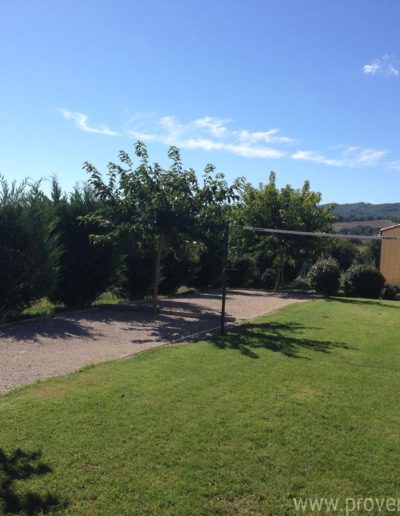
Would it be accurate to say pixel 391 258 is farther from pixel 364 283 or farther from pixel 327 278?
pixel 327 278

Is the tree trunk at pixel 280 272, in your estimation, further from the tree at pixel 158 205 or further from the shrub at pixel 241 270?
the tree at pixel 158 205

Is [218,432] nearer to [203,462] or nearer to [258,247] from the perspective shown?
[203,462]

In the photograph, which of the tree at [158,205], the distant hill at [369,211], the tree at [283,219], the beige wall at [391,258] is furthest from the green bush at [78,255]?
the distant hill at [369,211]

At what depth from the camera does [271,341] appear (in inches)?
345

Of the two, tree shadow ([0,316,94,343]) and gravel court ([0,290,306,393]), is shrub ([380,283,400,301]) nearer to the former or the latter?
gravel court ([0,290,306,393])

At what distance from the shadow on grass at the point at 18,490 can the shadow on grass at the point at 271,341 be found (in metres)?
4.27

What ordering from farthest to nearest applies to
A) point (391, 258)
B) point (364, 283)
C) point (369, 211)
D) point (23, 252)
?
1. point (369, 211)
2. point (391, 258)
3. point (364, 283)
4. point (23, 252)

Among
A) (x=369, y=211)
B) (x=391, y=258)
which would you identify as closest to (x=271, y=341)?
(x=391, y=258)

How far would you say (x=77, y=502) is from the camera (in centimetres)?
311

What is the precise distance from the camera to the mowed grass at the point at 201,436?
3252 millimetres

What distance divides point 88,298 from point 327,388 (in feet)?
30.2

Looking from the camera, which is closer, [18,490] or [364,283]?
[18,490]

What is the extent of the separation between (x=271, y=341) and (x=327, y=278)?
1388 cm

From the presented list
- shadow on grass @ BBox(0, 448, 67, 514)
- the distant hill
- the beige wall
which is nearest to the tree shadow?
shadow on grass @ BBox(0, 448, 67, 514)
